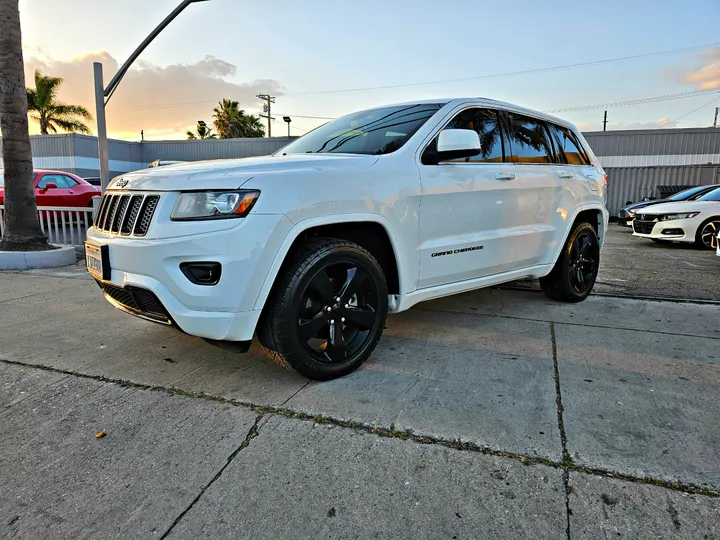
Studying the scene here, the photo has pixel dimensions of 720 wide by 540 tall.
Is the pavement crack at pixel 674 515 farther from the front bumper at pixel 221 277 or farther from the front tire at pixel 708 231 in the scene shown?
the front tire at pixel 708 231

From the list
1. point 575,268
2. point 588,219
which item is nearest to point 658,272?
point 588,219

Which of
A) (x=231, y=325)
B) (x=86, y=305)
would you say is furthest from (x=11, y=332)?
(x=231, y=325)

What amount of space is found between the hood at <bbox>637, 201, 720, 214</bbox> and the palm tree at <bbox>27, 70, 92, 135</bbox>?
121 feet

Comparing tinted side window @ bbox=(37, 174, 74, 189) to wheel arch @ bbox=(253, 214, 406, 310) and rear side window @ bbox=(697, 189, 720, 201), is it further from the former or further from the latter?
rear side window @ bbox=(697, 189, 720, 201)

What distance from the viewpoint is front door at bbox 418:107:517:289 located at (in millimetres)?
3264

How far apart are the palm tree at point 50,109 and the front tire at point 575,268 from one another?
3829 cm

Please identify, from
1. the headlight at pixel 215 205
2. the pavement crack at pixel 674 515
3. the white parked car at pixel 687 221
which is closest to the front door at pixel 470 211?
the headlight at pixel 215 205

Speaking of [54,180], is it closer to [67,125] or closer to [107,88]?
[107,88]

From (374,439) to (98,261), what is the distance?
6.47 feet

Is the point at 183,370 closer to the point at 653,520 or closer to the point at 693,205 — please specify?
the point at 653,520

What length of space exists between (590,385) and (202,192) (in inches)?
97.7

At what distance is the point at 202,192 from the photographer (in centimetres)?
249

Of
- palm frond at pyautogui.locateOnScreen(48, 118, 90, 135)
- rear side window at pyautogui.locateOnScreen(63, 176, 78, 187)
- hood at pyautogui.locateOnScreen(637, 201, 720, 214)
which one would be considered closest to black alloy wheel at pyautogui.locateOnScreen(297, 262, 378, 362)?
hood at pyautogui.locateOnScreen(637, 201, 720, 214)

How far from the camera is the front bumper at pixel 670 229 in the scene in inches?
376
